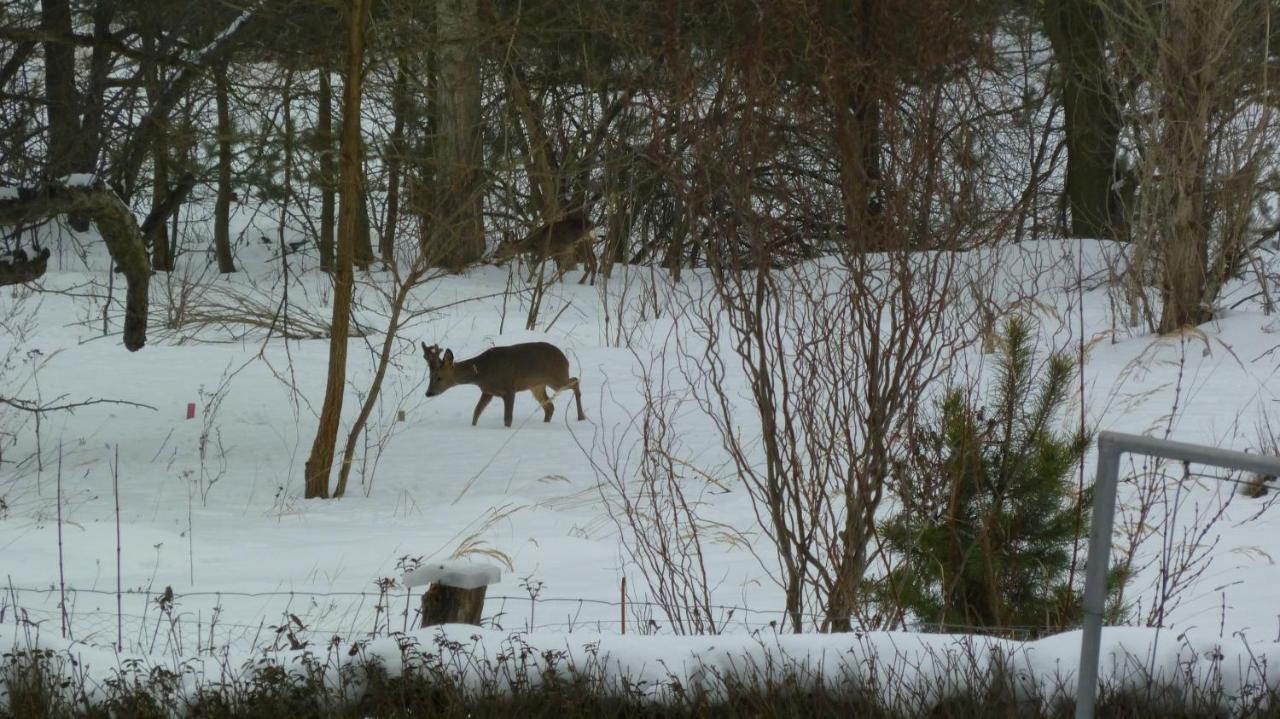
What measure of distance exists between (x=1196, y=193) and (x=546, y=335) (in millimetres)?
6867

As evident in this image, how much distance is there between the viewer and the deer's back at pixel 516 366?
12727 millimetres

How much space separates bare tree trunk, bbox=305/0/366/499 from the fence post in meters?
7.49

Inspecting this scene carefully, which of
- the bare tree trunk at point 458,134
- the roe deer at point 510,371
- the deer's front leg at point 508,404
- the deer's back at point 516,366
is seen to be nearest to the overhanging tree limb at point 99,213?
the bare tree trunk at point 458,134

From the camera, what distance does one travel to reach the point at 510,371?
12758 mm

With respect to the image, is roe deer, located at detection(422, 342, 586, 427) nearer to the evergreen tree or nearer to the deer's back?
the deer's back

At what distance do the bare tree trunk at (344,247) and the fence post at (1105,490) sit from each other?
295 inches

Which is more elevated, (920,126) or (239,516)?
(920,126)

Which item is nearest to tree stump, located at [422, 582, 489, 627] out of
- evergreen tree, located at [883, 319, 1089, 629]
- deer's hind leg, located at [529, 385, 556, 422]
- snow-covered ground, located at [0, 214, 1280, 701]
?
snow-covered ground, located at [0, 214, 1280, 701]

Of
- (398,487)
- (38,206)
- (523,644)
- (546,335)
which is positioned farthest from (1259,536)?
(546,335)

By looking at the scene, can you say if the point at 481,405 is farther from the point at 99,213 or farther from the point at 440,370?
the point at 99,213

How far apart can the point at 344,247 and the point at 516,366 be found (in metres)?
2.84

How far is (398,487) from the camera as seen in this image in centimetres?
1091

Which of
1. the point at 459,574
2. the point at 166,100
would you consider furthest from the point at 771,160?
the point at 166,100

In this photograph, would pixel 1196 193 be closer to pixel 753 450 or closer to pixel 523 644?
pixel 753 450
